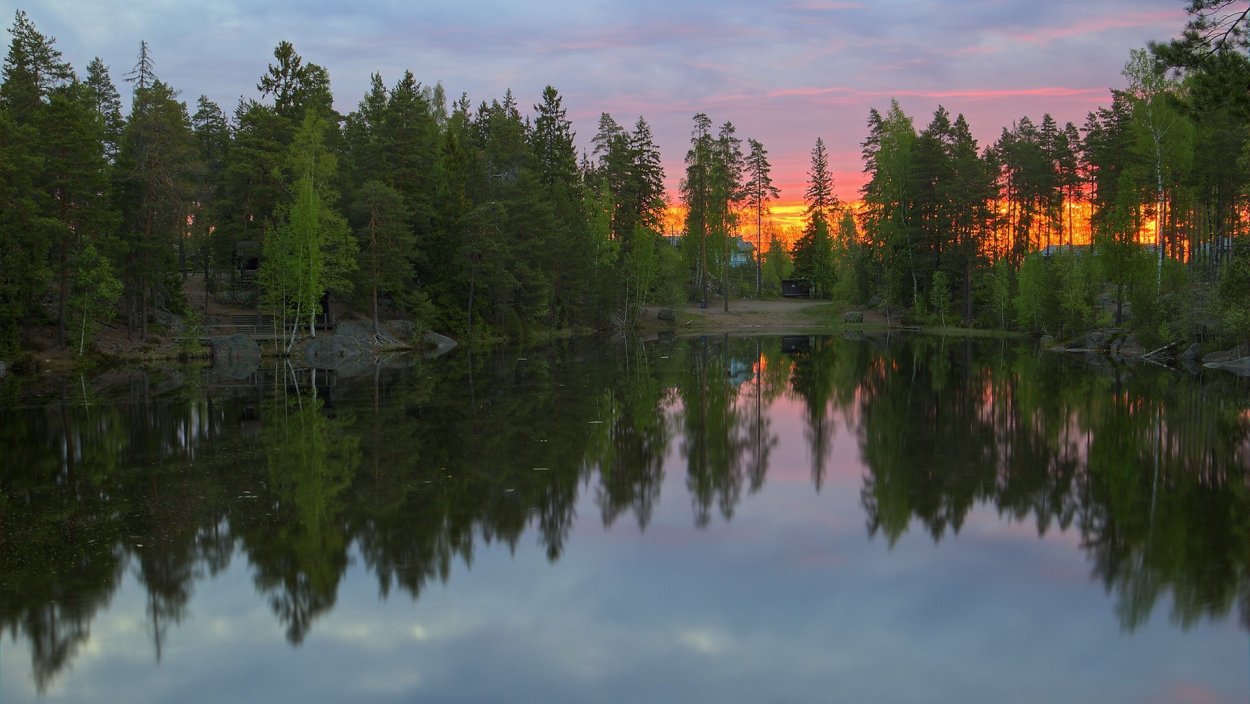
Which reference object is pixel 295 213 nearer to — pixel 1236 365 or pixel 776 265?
pixel 1236 365

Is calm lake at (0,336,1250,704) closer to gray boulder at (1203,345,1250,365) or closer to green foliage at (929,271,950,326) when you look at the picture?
gray boulder at (1203,345,1250,365)

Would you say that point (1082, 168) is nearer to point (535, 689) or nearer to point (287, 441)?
point (287, 441)

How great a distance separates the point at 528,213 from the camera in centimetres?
5819

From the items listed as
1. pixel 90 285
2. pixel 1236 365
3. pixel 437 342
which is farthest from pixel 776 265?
pixel 90 285

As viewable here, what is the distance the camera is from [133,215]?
4438 centimetres

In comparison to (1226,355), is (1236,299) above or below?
above

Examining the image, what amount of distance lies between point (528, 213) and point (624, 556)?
47.3 m

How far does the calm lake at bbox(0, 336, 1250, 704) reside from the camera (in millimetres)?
8703

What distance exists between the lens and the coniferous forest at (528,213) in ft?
130

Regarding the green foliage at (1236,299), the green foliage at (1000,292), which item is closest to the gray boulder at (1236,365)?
the green foliage at (1236,299)

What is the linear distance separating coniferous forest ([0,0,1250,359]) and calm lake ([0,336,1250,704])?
846 cm

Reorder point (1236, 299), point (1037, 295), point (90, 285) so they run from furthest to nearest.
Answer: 1. point (1037, 295)
2. point (90, 285)
3. point (1236, 299)

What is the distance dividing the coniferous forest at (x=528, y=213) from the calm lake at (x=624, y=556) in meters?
8.46

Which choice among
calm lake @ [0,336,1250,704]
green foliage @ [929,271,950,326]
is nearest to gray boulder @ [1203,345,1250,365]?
calm lake @ [0,336,1250,704]
